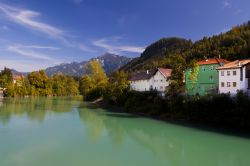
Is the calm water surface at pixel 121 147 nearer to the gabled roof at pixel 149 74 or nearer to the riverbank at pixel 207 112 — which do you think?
the riverbank at pixel 207 112

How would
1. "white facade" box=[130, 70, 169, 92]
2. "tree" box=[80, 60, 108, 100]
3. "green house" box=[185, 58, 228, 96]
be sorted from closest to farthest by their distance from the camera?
"green house" box=[185, 58, 228, 96]
"white facade" box=[130, 70, 169, 92]
"tree" box=[80, 60, 108, 100]

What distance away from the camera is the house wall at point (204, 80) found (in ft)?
156

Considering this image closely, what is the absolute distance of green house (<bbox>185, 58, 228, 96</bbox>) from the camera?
46.8 metres

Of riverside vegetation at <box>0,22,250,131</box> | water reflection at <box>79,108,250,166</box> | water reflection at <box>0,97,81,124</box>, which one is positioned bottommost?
water reflection at <box>79,108,250,166</box>

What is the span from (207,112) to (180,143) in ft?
36.5

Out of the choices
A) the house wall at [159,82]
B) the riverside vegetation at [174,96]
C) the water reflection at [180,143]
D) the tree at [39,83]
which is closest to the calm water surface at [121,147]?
the water reflection at [180,143]

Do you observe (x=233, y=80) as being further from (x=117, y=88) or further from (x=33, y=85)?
(x=33, y=85)

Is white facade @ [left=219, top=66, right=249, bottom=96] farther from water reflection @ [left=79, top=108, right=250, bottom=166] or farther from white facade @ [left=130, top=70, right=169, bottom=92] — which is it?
white facade @ [left=130, top=70, right=169, bottom=92]

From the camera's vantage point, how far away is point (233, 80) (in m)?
40.6

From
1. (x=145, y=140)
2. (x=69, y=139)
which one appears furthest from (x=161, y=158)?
(x=69, y=139)

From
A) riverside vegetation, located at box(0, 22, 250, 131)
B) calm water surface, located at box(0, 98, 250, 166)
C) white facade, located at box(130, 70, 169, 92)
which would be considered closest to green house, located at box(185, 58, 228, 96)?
riverside vegetation, located at box(0, 22, 250, 131)

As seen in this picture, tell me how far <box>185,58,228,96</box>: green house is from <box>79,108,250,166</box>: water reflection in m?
13.1

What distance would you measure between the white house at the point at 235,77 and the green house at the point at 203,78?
3495 millimetres

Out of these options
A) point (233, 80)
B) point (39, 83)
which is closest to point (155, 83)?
point (233, 80)
